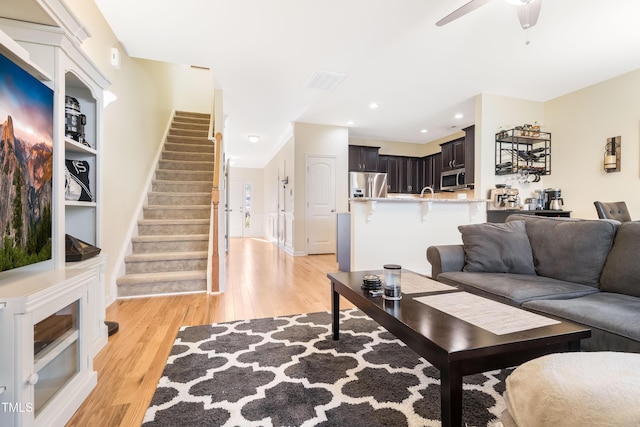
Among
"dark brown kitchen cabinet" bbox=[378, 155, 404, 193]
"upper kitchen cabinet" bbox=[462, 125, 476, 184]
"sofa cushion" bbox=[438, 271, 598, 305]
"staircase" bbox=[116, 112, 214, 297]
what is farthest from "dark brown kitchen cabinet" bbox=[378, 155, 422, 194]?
"sofa cushion" bbox=[438, 271, 598, 305]

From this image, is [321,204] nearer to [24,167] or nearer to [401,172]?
[401,172]

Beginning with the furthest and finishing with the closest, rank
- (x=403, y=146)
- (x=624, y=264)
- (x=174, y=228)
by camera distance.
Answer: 1. (x=403, y=146)
2. (x=174, y=228)
3. (x=624, y=264)

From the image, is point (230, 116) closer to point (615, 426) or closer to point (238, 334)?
point (238, 334)

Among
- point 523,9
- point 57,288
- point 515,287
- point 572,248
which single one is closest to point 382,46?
point 523,9

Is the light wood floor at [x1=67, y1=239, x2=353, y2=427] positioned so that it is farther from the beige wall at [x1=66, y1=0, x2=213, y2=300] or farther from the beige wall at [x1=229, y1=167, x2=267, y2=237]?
the beige wall at [x1=229, y1=167, x2=267, y2=237]

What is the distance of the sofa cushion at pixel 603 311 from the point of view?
4.16ft

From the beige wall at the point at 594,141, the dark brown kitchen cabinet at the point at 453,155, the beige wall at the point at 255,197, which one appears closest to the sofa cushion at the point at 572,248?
the beige wall at the point at 594,141

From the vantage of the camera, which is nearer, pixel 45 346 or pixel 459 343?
pixel 459 343

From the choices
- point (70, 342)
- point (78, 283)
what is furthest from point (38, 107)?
point (70, 342)

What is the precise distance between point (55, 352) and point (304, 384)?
3.65 feet

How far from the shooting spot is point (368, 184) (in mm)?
6602

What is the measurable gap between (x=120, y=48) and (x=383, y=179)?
518 cm

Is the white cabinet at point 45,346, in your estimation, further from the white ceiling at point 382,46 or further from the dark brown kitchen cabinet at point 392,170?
the dark brown kitchen cabinet at point 392,170

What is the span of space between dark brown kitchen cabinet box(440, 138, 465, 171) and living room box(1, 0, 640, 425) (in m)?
1.24
